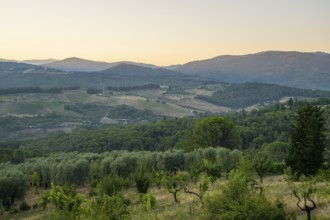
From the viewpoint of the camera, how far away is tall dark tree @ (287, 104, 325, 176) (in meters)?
36.6

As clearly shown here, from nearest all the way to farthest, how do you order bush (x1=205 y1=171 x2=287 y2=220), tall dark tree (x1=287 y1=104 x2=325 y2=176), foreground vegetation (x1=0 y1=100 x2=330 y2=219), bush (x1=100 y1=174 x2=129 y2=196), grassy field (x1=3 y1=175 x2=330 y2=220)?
bush (x1=205 y1=171 x2=287 y2=220), foreground vegetation (x1=0 y1=100 x2=330 y2=219), grassy field (x1=3 y1=175 x2=330 y2=220), bush (x1=100 y1=174 x2=129 y2=196), tall dark tree (x1=287 y1=104 x2=325 y2=176)

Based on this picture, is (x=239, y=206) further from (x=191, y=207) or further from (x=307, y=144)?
(x=307, y=144)

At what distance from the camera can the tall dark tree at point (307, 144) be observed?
36.6 metres

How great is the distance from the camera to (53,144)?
167375 millimetres

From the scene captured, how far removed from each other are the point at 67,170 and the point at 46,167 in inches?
237

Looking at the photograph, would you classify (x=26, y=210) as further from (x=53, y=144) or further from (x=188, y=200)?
(x=53, y=144)

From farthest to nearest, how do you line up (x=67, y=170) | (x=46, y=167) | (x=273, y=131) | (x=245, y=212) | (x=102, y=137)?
(x=102, y=137)
(x=273, y=131)
(x=46, y=167)
(x=67, y=170)
(x=245, y=212)

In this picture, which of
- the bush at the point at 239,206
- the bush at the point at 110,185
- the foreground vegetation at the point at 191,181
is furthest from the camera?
the bush at the point at 110,185

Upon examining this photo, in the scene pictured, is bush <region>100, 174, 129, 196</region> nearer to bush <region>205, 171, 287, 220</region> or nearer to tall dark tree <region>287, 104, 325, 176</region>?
bush <region>205, 171, 287, 220</region>

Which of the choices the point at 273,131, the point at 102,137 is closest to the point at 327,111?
the point at 273,131

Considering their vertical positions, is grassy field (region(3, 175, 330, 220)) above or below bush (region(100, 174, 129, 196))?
above

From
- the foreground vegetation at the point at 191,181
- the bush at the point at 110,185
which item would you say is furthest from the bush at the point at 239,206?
the bush at the point at 110,185

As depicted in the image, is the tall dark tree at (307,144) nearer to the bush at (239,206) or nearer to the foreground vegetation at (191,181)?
the foreground vegetation at (191,181)

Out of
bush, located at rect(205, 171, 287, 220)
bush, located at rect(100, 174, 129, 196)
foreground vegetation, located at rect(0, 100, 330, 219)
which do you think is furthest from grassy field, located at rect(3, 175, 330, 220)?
bush, located at rect(100, 174, 129, 196)
